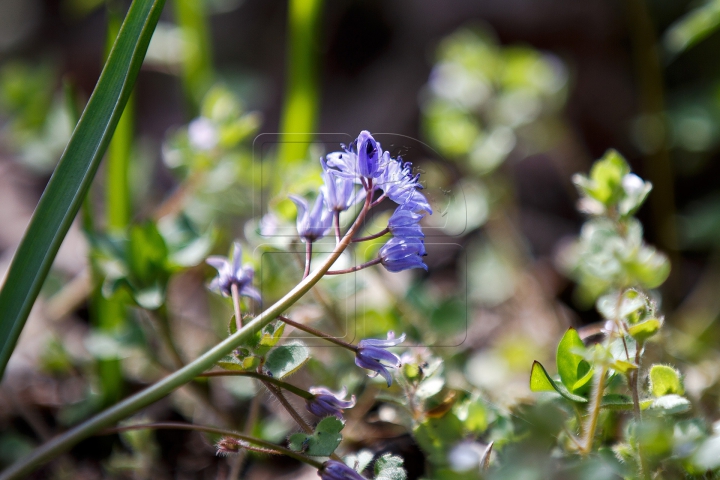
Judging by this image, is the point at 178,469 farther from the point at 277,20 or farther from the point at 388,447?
the point at 277,20

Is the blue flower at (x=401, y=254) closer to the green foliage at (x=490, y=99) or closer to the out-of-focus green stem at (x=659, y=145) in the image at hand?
the green foliage at (x=490, y=99)

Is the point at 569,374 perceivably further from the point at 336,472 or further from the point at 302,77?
the point at 302,77

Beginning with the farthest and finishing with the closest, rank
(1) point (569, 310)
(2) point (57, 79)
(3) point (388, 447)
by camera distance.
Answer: (2) point (57, 79) < (1) point (569, 310) < (3) point (388, 447)

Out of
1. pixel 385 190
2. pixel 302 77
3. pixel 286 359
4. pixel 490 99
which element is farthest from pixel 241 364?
pixel 490 99

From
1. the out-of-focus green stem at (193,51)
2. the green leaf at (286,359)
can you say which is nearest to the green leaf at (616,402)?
the green leaf at (286,359)

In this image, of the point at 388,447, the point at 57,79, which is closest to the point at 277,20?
the point at 57,79

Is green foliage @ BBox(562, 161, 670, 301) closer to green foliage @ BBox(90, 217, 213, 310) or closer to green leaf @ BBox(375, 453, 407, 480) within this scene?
green leaf @ BBox(375, 453, 407, 480)

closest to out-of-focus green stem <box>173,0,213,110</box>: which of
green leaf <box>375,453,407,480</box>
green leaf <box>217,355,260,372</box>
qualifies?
green leaf <box>217,355,260,372</box>
